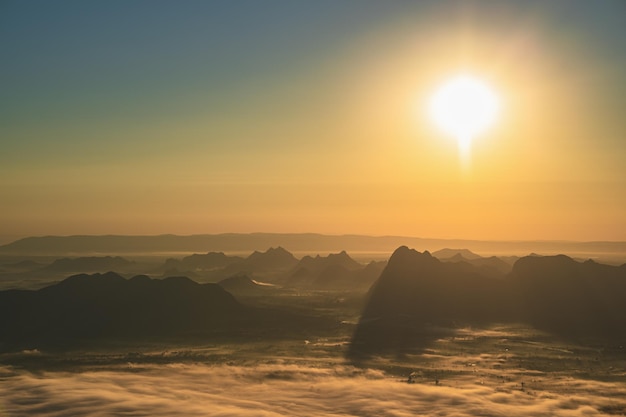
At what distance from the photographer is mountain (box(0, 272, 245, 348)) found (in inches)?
4879

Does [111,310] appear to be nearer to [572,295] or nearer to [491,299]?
[491,299]

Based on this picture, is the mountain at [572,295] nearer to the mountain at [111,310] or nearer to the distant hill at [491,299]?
the distant hill at [491,299]

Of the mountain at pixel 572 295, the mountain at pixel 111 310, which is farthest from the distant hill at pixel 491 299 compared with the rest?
the mountain at pixel 111 310

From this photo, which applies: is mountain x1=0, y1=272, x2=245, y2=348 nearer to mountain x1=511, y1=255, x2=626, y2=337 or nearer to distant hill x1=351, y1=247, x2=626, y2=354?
distant hill x1=351, y1=247, x2=626, y2=354

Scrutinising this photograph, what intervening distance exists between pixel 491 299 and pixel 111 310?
91.0m

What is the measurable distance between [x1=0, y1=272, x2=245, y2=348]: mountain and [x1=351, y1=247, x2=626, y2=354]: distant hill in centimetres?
3685

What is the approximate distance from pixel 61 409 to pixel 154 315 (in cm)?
8624

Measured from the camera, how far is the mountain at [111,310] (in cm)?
12394

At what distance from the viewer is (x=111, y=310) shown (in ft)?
447

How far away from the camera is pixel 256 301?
6865 inches

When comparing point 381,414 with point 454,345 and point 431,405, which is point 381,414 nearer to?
point 431,405

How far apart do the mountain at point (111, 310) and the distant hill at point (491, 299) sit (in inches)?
1451

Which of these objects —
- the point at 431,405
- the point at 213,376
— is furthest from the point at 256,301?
the point at 431,405

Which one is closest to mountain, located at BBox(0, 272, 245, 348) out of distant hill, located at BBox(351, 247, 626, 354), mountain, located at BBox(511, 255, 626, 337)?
distant hill, located at BBox(351, 247, 626, 354)
